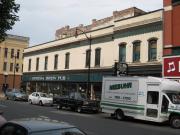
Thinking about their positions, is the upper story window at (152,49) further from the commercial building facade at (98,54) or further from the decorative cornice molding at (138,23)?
the decorative cornice molding at (138,23)

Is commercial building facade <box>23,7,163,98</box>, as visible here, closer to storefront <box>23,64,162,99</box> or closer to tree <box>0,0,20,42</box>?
storefront <box>23,64,162,99</box>

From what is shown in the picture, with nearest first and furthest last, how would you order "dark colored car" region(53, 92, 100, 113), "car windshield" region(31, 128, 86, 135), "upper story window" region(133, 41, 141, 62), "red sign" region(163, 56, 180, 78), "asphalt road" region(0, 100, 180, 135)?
"car windshield" region(31, 128, 86, 135), "asphalt road" region(0, 100, 180, 135), "red sign" region(163, 56, 180, 78), "dark colored car" region(53, 92, 100, 113), "upper story window" region(133, 41, 141, 62)

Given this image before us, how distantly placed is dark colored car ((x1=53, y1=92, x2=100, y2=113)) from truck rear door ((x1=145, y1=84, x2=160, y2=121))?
9102 mm

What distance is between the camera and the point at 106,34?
4100cm

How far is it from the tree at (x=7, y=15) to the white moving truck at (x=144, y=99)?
38.0 feet

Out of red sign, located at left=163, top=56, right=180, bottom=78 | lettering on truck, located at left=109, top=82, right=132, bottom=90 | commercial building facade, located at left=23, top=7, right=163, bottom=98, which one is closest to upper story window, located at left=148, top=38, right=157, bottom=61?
commercial building facade, located at left=23, top=7, right=163, bottom=98

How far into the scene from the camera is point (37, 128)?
667 centimetres

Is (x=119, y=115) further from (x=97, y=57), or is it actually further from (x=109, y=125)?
(x=97, y=57)

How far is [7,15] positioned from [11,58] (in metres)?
76.4

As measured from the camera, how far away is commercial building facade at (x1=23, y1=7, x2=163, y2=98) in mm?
33844

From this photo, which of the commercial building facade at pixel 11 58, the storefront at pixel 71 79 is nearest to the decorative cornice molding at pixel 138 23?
the storefront at pixel 71 79

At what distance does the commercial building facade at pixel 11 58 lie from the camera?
87.9 metres

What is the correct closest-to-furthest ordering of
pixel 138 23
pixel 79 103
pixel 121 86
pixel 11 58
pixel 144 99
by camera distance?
pixel 144 99, pixel 121 86, pixel 79 103, pixel 138 23, pixel 11 58

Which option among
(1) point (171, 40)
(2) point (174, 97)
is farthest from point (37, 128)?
(1) point (171, 40)
